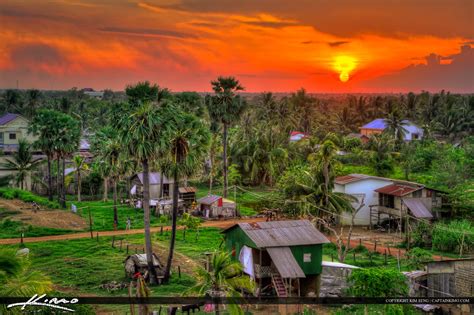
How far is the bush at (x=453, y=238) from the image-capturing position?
1316 inches

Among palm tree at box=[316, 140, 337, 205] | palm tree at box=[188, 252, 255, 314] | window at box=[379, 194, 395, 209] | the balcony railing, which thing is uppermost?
palm tree at box=[316, 140, 337, 205]

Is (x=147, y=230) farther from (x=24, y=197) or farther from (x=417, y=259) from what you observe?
(x=24, y=197)

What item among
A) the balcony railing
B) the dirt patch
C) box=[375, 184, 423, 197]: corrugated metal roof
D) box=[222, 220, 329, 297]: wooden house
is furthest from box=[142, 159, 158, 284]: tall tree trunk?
box=[375, 184, 423, 197]: corrugated metal roof

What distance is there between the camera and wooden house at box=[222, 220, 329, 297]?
2394 cm

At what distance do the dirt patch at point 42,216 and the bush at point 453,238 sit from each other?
24409mm

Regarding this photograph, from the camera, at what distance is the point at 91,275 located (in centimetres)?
2675

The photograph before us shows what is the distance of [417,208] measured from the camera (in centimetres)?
3938

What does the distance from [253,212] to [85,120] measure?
5210cm

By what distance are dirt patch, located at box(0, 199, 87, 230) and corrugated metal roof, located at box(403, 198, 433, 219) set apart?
23.8 m

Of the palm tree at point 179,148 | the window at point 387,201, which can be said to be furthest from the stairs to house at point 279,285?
the window at point 387,201

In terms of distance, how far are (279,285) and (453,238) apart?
603 inches

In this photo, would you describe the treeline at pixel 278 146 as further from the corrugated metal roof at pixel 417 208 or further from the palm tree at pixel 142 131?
the corrugated metal roof at pixel 417 208

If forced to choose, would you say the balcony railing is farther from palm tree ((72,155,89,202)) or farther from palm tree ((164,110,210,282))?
palm tree ((72,155,89,202))

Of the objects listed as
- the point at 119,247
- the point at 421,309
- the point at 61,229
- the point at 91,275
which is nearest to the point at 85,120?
the point at 61,229
